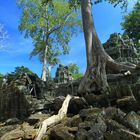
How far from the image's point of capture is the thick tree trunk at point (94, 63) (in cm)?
1188

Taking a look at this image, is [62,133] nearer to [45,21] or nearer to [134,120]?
[134,120]

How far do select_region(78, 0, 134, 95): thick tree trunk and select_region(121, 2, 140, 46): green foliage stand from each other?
943 inches

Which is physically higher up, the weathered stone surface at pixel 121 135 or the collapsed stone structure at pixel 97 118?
the collapsed stone structure at pixel 97 118

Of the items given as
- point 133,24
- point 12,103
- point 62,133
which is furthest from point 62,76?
point 62,133

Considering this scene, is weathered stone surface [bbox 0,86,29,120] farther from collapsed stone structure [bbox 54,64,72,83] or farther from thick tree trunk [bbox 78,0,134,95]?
collapsed stone structure [bbox 54,64,72,83]

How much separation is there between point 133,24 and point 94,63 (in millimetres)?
26167

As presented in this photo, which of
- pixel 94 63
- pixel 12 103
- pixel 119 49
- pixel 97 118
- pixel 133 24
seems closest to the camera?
pixel 97 118

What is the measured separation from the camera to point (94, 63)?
12617 mm

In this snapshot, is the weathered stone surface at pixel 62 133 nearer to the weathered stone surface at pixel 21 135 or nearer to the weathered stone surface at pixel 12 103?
the weathered stone surface at pixel 21 135

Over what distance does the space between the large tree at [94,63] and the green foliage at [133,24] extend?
2388 centimetres

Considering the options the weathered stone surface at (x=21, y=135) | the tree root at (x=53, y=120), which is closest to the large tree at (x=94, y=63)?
the tree root at (x=53, y=120)

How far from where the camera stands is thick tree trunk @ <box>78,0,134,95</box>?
1188 cm

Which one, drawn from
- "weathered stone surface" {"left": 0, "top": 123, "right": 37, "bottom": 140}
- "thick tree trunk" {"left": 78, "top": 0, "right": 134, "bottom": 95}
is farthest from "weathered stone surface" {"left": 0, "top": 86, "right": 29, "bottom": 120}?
"weathered stone surface" {"left": 0, "top": 123, "right": 37, "bottom": 140}

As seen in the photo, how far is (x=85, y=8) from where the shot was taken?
14359 mm
